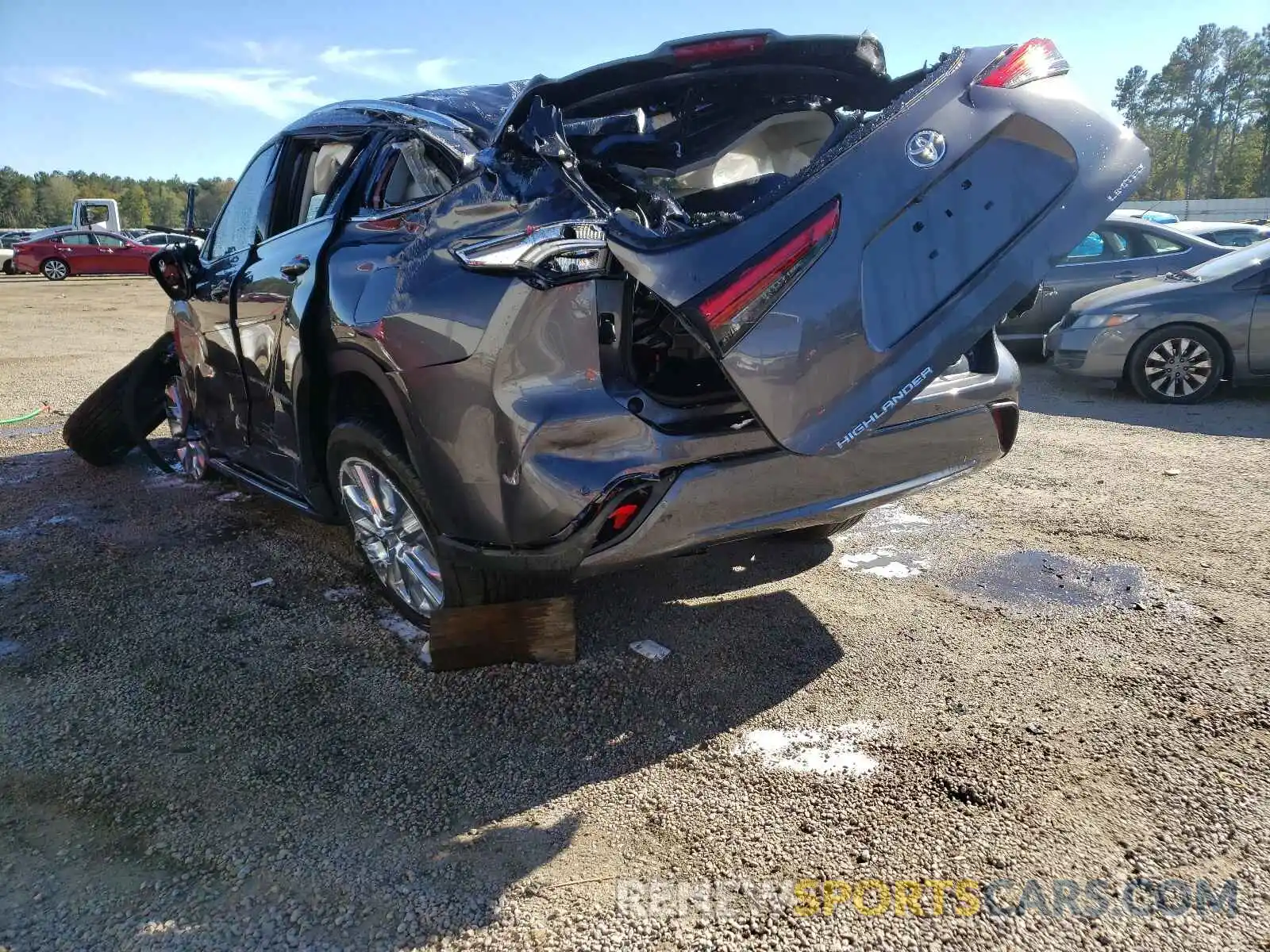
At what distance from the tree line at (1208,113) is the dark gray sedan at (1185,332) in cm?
8393

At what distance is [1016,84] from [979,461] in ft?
4.27

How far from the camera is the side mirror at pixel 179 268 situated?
4.91 meters

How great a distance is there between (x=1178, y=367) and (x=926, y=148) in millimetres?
6147

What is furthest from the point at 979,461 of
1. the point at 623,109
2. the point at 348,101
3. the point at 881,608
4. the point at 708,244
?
the point at 348,101

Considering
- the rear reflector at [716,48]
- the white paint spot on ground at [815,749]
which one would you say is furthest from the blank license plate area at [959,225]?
the white paint spot on ground at [815,749]

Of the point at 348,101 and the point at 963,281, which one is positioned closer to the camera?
the point at 963,281

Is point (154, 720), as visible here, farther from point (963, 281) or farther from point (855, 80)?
point (855, 80)

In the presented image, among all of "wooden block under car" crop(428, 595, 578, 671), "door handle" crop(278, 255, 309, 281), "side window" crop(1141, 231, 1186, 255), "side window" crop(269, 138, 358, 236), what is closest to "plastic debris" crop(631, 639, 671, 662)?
"wooden block under car" crop(428, 595, 578, 671)

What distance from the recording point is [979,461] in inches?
135

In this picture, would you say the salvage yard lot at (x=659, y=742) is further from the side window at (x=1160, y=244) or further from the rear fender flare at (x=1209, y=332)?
the side window at (x=1160, y=244)

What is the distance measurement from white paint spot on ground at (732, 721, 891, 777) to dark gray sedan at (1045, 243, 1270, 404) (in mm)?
6188

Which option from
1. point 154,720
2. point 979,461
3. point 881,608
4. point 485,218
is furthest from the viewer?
point 881,608

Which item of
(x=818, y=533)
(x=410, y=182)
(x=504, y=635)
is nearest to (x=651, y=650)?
(x=504, y=635)

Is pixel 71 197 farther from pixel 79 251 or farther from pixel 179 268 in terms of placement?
pixel 179 268
